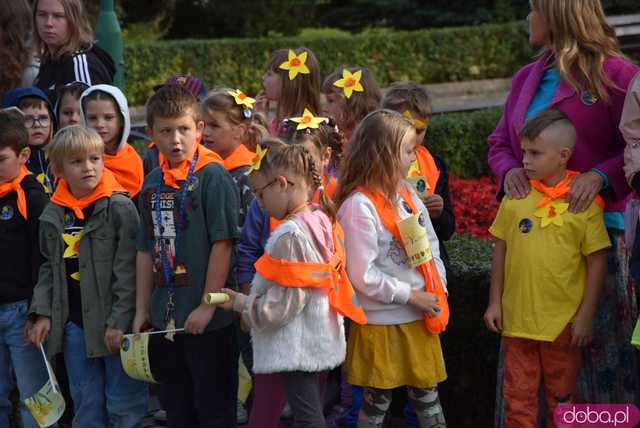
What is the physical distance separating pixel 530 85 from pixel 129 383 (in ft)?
7.63

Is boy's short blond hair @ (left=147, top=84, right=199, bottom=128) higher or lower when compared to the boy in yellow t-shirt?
higher

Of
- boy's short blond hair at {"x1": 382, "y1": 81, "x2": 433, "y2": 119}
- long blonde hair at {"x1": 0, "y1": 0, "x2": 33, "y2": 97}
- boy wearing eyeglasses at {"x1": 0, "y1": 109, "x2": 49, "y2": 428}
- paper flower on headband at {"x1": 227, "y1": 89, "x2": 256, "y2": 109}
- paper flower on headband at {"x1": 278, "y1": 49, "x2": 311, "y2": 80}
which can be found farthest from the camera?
long blonde hair at {"x1": 0, "y1": 0, "x2": 33, "y2": 97}

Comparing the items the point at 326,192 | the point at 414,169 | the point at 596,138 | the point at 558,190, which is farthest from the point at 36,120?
the point at 596,138

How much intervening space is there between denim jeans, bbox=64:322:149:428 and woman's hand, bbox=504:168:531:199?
6.47 ft

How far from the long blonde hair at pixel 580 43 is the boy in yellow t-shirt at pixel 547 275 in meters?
0.19

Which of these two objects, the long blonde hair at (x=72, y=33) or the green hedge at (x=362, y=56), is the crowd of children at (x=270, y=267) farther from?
the green hedge at (x=362, y=56)

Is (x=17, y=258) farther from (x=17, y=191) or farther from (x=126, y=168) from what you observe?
(x=126, y=168)

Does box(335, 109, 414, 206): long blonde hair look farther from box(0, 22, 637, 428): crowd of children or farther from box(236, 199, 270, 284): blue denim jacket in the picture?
box(236, 199, 270, 284): blue denim jacket

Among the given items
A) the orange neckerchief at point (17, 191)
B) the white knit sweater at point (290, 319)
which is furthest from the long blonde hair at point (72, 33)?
the white knit sweater at point (290, 319)

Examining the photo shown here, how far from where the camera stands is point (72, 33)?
6465 millimetres

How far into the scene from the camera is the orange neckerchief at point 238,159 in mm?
5496

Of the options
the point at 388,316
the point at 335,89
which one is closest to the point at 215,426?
the point at 388,316

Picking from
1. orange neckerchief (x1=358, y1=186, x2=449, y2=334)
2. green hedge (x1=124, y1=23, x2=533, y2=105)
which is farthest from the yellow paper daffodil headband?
green hedge (x1=124, y1=23, x2=533, y2=105)

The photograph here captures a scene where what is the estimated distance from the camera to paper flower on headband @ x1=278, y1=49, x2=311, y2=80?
6.13 meters
